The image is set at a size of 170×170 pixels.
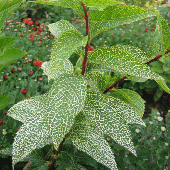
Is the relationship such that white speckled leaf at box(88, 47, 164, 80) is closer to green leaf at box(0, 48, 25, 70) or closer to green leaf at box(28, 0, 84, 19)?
green leaf at box(28, 0, 84, 19)

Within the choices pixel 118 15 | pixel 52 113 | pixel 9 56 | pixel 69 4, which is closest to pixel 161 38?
pixel 118 15

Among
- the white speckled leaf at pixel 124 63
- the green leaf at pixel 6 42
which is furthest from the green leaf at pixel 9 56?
the white speckled leaf at pixel 124 63

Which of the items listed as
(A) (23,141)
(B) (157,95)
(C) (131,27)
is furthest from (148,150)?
(C) (131,27)

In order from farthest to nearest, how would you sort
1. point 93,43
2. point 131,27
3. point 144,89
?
point 131,27 < point 93,43 < point 144,89

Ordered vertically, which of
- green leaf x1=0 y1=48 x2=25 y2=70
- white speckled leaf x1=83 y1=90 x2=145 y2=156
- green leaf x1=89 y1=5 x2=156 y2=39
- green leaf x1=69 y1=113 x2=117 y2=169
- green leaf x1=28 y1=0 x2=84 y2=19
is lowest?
green leaf x1=69 y1=113 x2=117 y2=169

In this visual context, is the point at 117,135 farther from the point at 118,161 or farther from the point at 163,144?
the point at 163,144

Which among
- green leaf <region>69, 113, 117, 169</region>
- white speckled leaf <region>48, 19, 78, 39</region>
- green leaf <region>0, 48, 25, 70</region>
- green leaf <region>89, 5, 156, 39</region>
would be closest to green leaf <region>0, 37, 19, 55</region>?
green leaf <region>0, 48, 25, 70</region>

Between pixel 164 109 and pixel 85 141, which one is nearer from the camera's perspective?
pixel 85 141
